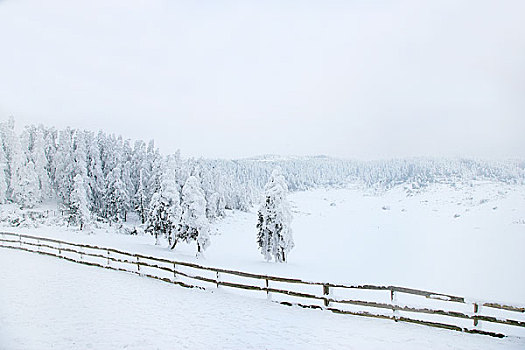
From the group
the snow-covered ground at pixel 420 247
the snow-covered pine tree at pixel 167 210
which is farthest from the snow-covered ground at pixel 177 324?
the snow-covered pine tree at pixel 167 210

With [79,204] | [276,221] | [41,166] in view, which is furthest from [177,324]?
[41,166]

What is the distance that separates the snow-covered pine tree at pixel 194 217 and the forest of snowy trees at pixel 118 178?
11 cm

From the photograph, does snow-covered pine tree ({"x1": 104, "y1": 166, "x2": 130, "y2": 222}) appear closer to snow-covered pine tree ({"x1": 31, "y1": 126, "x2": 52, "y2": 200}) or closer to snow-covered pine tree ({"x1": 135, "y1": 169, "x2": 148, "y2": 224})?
snow-covered pine tree ({"x1": 135, "y1": 169, "x2": 148, "y2": 224})

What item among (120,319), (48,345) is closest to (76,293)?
(120,319)

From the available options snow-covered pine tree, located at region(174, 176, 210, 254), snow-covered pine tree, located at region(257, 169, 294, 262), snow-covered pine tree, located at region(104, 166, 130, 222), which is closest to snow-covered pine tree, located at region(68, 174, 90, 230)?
snow-covered pine tree, located at region(104, 166, 130, 222)

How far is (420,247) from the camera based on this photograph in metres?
40.9

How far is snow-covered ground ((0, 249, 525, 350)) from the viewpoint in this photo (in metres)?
8.09

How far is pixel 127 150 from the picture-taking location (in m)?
68.9

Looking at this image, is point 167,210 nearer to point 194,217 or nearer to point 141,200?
point 194,217

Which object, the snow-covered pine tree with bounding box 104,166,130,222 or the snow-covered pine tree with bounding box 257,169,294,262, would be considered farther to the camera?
the snow-covered pine tree with bounding box 104,166,130,222

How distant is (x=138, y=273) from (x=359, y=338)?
42.3 ft

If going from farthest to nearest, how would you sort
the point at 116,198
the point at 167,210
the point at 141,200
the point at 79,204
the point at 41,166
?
the point at 141,200 → the point at 41,166 → the point at 116,198 → the point at 79,204 → the point at 167,210

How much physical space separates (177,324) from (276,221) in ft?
82.2

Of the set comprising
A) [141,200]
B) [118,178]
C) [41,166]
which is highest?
[41,166]
